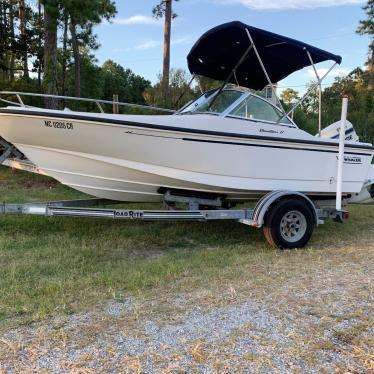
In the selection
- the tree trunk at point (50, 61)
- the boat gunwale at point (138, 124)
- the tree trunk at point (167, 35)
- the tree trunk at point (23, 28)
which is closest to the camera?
the boat gunwale at point (138, 124)

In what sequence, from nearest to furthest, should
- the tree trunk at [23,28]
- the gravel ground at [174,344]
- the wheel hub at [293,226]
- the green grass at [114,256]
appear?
1. the gravel ground at [174,344]
2. the green grass at [114,256]
3. the wheel hub at [293,226]
4. the tree trunk at [23,28]

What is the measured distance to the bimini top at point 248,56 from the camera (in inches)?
243

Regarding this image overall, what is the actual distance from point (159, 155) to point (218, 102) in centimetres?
144

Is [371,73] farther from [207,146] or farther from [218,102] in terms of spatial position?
[207,146]

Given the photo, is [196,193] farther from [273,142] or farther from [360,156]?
[360,156]

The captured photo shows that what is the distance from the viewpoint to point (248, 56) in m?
6.93

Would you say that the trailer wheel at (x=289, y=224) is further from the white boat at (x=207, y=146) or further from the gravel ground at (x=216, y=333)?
the gravel ground at (x=216, y=333)

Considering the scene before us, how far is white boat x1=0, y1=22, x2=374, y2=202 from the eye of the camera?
5320 mm

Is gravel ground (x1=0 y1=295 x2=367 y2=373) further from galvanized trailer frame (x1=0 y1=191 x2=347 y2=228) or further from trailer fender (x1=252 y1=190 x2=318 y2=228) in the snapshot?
trailer fender (x1=252 y1=190 x2=318 y2=228)

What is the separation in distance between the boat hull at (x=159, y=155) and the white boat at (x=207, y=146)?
0.04 ft

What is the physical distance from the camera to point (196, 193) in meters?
6.08

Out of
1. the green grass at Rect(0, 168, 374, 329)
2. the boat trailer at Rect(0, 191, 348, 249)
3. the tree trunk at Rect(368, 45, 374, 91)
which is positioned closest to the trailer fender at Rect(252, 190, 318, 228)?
the boat trailer at Rect(0, 191, 348, 249)

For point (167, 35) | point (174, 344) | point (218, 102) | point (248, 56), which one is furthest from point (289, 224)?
point (167, 35)

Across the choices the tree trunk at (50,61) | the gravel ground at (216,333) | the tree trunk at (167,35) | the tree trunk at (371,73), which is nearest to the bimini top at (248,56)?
the gravel ground at (216,333)
